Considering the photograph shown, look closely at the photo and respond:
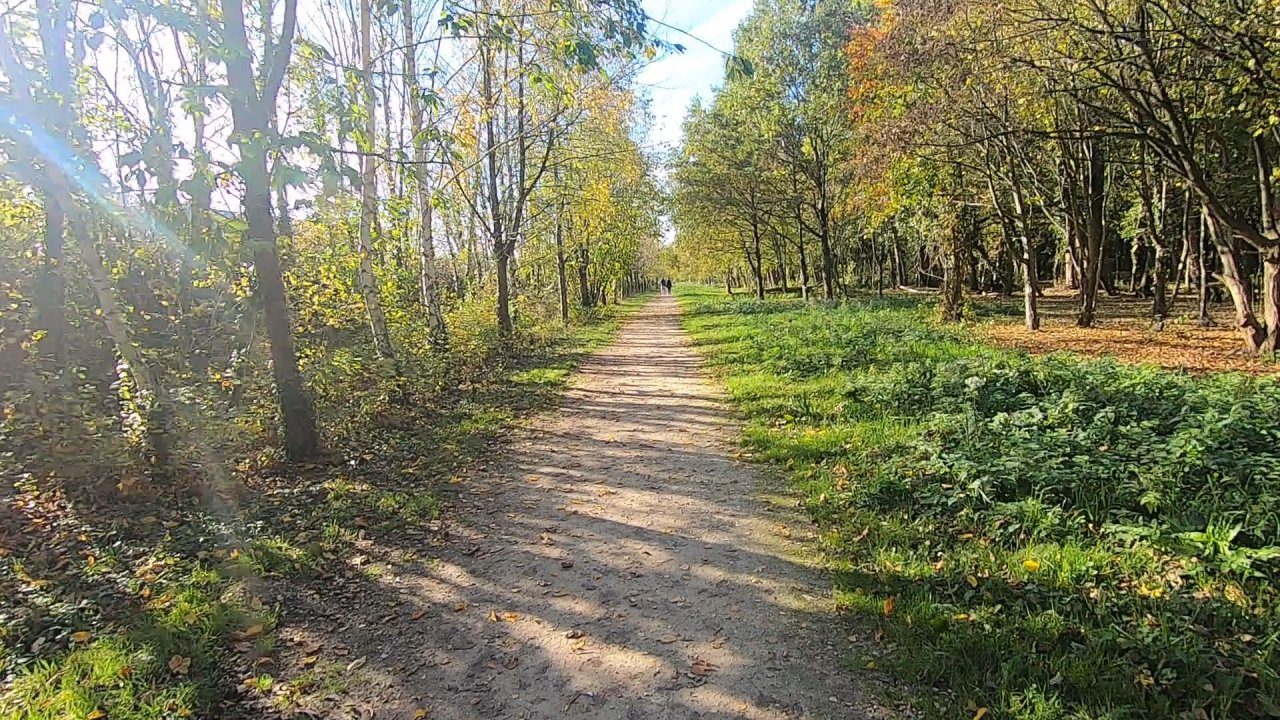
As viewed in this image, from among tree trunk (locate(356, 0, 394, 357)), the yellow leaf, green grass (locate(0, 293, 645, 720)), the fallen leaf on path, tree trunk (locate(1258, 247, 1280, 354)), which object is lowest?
the fallen leaf on path

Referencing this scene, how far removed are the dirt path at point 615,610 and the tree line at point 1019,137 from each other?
148 inches

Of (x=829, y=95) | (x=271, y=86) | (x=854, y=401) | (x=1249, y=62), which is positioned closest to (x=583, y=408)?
(x=854, y=401)

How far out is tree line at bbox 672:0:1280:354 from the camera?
9570mm

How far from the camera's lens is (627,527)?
16.7ft

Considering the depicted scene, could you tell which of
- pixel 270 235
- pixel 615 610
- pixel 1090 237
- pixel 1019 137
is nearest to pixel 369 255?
pixel 270 235

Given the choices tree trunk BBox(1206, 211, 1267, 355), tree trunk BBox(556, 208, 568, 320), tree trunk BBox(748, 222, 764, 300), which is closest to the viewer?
Answer: tree trunk BBox(1206, 211, 1267, 355)

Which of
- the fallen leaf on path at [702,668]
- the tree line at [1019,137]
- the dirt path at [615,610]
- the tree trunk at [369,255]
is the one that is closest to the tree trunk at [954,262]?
the tree line at [1019,137]

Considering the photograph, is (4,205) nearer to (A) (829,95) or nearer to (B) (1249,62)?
(B) (1249,62)

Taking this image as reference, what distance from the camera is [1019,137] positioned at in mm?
14109

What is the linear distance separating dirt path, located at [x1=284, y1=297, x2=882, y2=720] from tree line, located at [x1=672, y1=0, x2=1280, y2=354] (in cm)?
377

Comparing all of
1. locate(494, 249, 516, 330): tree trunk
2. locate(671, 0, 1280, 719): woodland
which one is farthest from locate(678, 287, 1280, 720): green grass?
locate(494, 249, 516, 330): tree trunk

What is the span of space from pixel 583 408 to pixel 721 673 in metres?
6.59

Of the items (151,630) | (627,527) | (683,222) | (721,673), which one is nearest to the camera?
(721,673)

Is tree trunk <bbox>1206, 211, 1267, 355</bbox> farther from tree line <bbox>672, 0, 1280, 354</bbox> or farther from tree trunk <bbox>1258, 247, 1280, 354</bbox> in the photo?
tree trunk <bbox>1258, 247, 1280, 354</bbox>
